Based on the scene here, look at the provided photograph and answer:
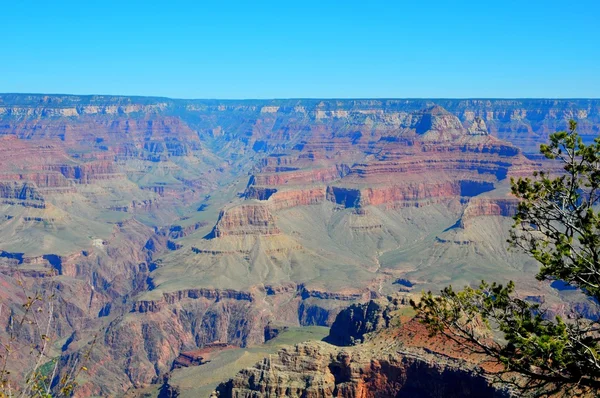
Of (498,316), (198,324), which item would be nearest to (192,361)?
(198,324)

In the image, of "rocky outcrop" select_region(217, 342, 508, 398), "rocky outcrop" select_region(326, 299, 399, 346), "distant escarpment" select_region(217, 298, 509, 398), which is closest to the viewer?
"distant escarpment" select_region(217, 298, 509, 398)

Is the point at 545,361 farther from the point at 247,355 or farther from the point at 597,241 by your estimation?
the point at 247,355

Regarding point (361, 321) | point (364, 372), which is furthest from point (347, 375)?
point (361, 321)

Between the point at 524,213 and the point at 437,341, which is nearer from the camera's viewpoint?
the point at 524,213

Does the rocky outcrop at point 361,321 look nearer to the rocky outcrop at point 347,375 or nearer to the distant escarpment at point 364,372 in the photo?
the distant escarpment at point 364,372

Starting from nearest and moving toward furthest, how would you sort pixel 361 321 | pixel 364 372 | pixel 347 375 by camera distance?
pixel 364 372, pixel 347 375, pixel 361 321

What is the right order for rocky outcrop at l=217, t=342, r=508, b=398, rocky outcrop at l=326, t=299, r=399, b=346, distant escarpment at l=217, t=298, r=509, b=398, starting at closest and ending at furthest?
distant escarpment at l=217, t=298, r=509, b=398
rocky outcrop at l=217, t=342, r=508, b=398
rocky outcrop at l=326, t=299, r=399, b=346

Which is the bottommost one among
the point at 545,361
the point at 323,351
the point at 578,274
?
the point at 323,351

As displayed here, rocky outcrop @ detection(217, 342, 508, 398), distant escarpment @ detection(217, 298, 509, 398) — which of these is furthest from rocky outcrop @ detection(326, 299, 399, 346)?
rocky outcrop @ detection(217, 342, 508, 398)

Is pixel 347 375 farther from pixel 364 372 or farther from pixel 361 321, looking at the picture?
pixel 361 321

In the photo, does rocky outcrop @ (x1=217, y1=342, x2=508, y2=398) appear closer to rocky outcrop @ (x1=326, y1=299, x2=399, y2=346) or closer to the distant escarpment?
the distant escarpment

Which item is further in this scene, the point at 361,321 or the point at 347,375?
the point at 361,321
